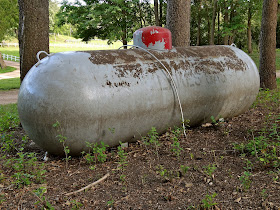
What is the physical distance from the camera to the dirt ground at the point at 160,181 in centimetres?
344

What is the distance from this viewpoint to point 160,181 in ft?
12.9

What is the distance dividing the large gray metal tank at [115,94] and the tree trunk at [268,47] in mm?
3959

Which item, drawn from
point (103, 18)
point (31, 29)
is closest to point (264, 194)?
point (31, 29)

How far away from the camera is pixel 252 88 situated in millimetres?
6688

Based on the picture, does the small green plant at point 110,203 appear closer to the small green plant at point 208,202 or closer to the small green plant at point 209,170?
the small green plant at point 208,202

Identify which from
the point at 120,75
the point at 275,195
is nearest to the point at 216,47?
the point at 120,75

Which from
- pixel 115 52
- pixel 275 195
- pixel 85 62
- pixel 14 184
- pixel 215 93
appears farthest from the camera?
pixel 215 93

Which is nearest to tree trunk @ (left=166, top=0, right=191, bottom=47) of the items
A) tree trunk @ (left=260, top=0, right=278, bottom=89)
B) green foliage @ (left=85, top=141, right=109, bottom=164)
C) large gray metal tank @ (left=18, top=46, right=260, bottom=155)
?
large gray metal tank @ (left=18, top=46, right=260, bottom=155)

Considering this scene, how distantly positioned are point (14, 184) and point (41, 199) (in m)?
0.64

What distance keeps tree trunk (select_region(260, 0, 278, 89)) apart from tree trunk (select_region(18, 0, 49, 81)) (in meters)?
6.43

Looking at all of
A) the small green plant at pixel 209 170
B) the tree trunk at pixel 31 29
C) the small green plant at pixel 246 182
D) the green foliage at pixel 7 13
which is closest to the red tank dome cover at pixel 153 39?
the tree trunk at pixel 31 29

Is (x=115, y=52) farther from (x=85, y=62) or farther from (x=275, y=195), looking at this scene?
(x=275, y=195)

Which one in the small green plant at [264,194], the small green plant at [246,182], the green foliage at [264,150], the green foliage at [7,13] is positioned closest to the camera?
the small green plant at [264,194]

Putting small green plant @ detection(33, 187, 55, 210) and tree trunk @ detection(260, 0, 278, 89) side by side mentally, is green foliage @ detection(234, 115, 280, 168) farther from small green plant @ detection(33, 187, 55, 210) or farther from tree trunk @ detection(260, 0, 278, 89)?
tree trunk @ detection(260, 0, 278, 89)
